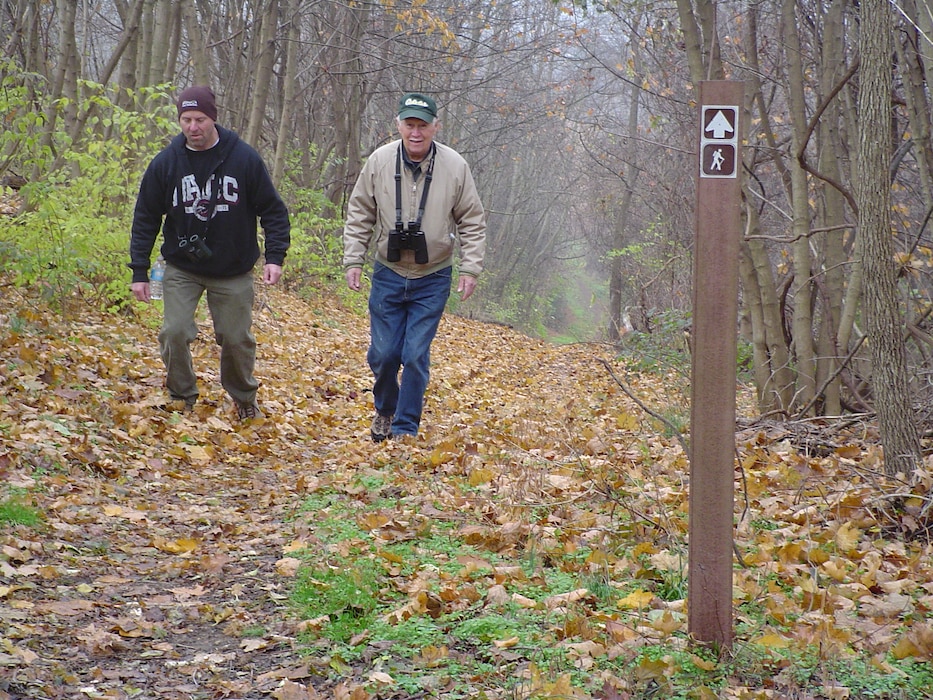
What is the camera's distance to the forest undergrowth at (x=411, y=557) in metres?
3.10

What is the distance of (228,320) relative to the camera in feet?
23.2

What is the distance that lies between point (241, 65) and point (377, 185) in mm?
11638

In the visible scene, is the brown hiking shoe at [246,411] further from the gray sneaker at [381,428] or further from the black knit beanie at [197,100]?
the black knit beanie at [197,100]

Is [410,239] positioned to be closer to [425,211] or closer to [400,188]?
[425,211]

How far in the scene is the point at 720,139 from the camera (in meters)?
2.82

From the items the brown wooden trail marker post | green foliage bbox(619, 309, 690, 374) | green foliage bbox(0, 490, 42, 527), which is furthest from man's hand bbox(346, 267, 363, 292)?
green foliage bbox(619, 309, 690, 374)

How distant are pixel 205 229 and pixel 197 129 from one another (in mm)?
691

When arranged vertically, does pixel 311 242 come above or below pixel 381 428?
above

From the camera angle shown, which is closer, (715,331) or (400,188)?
(715,331)

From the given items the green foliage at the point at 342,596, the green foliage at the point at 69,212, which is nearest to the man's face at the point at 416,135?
the green foliage at the point at 69,212

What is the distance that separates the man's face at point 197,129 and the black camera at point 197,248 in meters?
0.63

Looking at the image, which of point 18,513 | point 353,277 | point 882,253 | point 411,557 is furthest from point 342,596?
point 353,277

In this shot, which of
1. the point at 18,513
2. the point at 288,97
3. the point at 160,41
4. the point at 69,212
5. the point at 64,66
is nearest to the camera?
the point at 18,513

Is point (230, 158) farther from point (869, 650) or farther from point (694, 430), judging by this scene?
point (869, 650)
